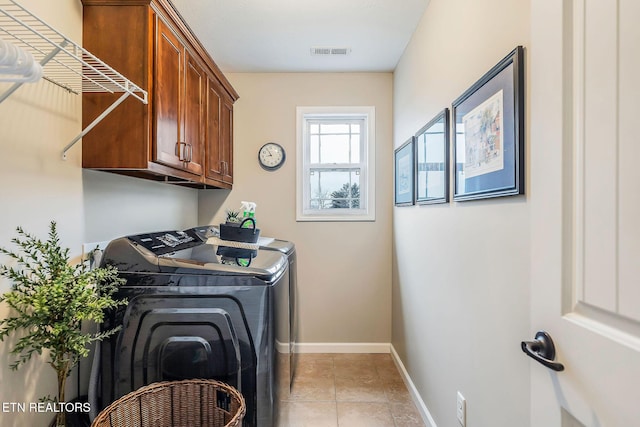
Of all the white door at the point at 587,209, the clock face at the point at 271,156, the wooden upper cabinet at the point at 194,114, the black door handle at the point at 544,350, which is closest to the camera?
the white door at the point at 587,209

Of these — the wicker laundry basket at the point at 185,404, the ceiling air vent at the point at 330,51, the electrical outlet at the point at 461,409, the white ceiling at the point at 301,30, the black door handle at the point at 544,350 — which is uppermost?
the white ceiling at the point at 301,30

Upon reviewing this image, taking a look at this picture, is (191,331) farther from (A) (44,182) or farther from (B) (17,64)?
(B) (17,64)

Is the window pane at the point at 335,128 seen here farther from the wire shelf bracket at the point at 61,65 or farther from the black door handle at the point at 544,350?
the black door handle at the point at 544,350

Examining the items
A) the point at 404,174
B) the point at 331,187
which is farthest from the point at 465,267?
the point at 331,187

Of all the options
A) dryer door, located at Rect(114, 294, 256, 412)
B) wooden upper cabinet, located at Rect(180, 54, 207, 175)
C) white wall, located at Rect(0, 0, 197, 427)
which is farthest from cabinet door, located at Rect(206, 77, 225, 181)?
dryer door, located at Rect(114, 294, 256, 412)

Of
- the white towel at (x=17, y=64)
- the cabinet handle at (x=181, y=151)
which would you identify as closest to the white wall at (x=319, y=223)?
the cabinet handle at (x=181, y=151)

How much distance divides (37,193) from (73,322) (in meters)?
0.53

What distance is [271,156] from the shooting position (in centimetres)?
296

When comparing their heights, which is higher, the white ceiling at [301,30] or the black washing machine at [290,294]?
the white ceiling at [301,30]

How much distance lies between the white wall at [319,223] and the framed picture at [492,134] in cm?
147

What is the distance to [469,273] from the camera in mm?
1431

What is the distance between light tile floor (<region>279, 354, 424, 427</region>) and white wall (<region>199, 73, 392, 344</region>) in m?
0.25

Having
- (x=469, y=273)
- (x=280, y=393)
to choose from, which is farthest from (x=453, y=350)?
(x=280, y=393)

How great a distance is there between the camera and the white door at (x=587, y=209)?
1.76 feet
